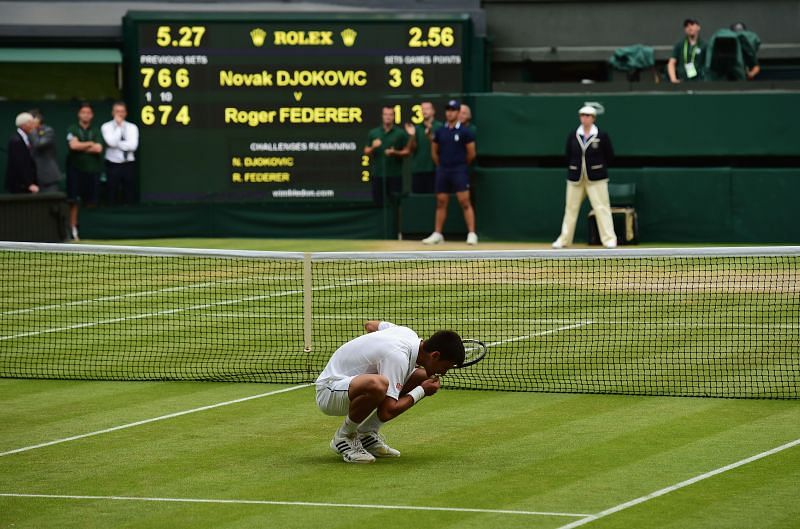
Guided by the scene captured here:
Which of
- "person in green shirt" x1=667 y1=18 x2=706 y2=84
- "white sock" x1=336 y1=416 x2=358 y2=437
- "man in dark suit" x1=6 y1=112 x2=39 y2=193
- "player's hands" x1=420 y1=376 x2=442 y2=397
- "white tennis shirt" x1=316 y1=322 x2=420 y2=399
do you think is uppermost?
"person in green shirt" x1=667 y1=18 x2=706 y2=84

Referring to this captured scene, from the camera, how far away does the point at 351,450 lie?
9.94m

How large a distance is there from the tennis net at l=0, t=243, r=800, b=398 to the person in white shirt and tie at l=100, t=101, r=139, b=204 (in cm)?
488

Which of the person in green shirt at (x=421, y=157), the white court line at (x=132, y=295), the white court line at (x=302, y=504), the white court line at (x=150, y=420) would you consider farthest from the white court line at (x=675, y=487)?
the person in green shirt at (x=421, y=157)

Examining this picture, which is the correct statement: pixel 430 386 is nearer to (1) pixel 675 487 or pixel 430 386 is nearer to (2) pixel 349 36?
(1) pixel 675 487

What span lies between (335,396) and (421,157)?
16188 mm

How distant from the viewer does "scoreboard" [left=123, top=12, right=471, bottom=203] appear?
85.1 ft

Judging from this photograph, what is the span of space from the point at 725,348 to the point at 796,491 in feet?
18.5

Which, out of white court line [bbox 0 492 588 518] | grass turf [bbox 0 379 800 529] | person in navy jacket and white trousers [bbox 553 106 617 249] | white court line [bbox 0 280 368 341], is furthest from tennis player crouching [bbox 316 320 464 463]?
person in navy jacket and white trousers [bbox 553 106 617 249]

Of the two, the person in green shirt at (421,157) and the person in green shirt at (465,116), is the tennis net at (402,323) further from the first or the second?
the person in green shirt at (421,157)

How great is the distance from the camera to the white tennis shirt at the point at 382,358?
9.60m

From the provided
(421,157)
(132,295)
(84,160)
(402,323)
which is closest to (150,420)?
(402,323)

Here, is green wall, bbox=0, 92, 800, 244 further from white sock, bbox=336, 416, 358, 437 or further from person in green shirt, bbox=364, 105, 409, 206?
white sock, bbox=336, 416, 358, 437

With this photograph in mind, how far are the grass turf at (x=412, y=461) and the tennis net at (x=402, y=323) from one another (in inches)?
40.3

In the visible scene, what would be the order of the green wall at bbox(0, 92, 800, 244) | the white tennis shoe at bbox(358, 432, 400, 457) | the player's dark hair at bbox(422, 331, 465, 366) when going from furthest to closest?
1. the green wall at bbox(0, 92, 800, 244)
2. the white tennis shoe at bbox(358, 432, 400, 457)
3. the player's dark hair at bbox(422, 331, 465, 366)
